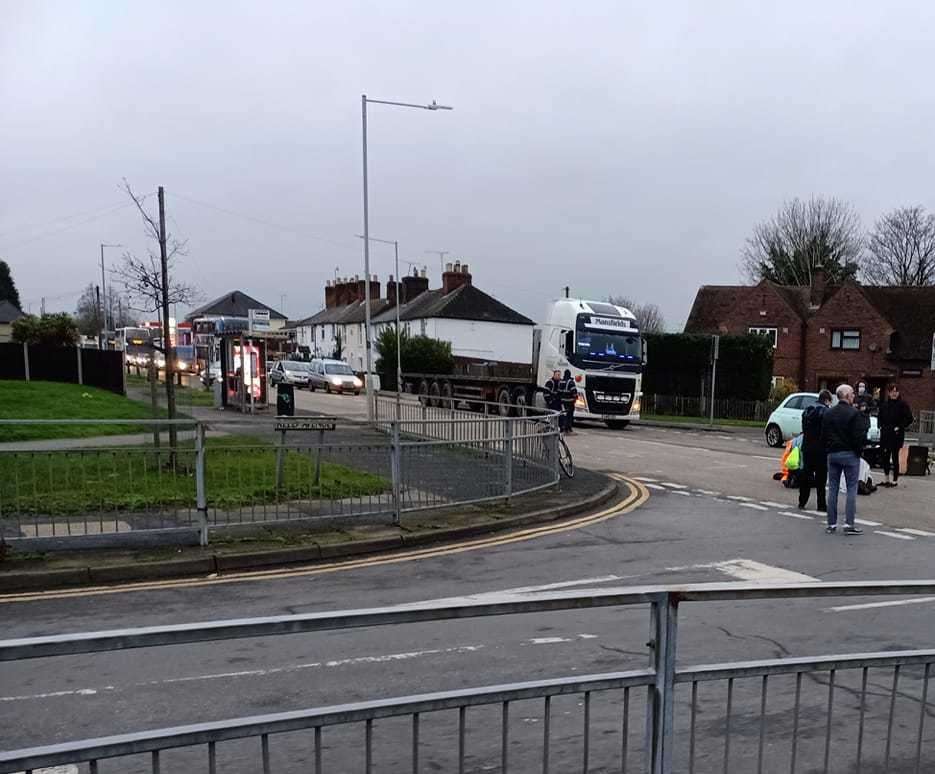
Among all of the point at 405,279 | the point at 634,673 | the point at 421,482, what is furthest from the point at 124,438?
the point at 405,279

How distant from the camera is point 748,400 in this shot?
39344 mm

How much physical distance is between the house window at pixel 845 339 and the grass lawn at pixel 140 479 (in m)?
40.9

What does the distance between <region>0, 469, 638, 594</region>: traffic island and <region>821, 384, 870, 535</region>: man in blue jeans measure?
341 centimetres

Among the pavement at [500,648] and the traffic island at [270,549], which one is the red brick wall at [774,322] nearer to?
the pavement at [500,648]

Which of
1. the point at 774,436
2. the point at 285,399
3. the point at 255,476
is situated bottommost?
the point at 774,436

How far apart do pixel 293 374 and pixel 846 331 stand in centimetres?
3167

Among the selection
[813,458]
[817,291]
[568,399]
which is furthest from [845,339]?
[813,458]

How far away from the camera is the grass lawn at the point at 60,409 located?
1802cm

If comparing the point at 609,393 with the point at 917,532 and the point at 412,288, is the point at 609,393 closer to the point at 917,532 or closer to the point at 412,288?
the point at 917,532

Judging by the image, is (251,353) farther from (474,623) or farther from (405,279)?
(405,279)

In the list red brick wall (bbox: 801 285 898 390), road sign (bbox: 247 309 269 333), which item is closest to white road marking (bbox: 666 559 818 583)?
road sign (bbox: 247 309 269 333)

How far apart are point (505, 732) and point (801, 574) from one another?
6572mm

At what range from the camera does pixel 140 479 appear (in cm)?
873

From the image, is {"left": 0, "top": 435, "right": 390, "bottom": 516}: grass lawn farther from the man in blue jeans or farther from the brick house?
the brick house
